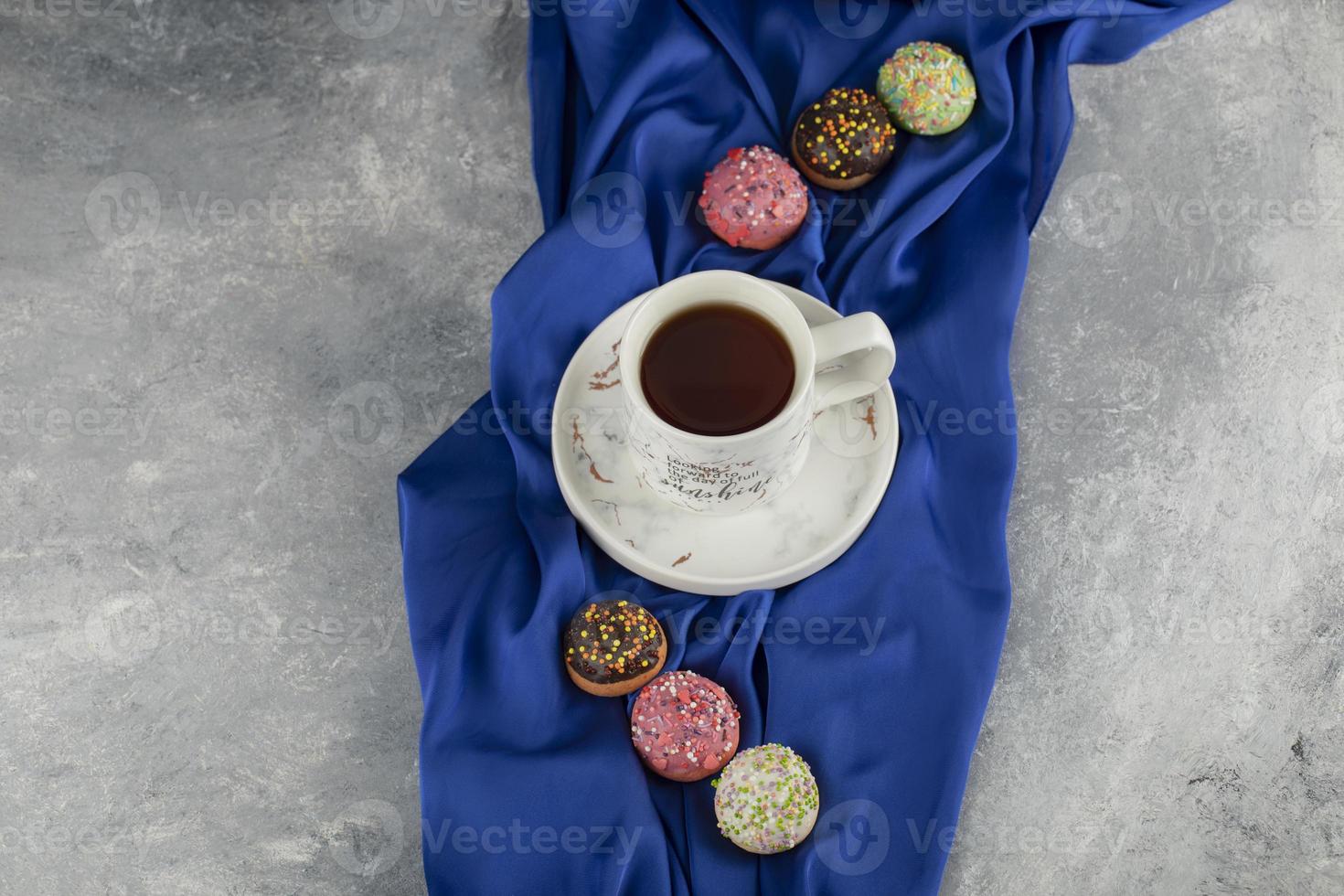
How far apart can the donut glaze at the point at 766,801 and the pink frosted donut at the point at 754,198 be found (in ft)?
1.76

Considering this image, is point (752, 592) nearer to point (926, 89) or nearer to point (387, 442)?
point (387, 442)

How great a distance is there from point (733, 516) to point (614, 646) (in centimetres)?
17

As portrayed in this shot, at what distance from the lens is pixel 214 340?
1454 mm

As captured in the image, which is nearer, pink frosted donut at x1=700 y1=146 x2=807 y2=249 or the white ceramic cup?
the white ceramic cup

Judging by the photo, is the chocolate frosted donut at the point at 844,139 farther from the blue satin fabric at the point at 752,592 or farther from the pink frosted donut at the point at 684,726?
the pink frosted donut at the point at 684,726

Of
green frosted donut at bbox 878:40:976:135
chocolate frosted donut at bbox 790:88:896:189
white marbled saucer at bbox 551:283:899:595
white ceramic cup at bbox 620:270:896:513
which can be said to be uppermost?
green frosted donut at bbox 878:40:976:135

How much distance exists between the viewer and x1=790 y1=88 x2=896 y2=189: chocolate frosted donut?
137 cm

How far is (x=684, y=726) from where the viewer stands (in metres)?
1.20

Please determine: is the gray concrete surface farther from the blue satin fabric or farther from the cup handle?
the cup handle

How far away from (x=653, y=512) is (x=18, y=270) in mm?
810

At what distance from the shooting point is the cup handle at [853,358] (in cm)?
110

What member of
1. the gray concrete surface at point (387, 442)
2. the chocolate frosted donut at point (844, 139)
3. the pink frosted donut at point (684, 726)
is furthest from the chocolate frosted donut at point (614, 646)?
the chocolate frosted donut at point (844, 139)

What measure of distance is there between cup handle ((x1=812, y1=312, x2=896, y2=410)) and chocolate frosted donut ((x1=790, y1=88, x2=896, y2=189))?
29 centimetres

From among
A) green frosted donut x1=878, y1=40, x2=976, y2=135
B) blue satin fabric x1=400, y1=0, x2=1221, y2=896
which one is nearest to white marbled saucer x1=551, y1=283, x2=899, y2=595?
blue satin fabric x1=400, y1=0, x2=1221, y2=896
